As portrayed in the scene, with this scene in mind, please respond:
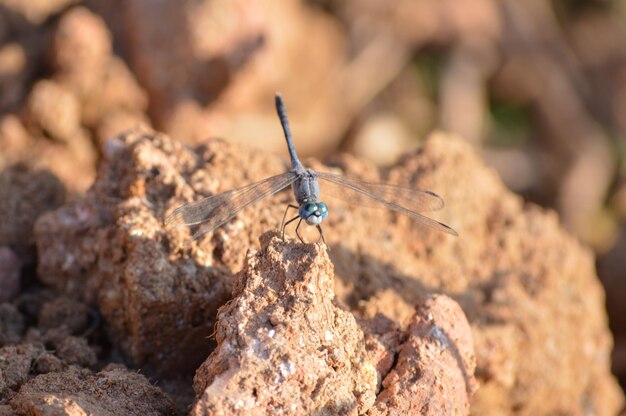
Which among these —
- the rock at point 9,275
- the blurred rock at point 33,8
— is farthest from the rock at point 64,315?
the blurred rock at point 33,8

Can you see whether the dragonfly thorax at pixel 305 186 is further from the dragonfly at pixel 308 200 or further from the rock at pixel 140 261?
the rock at pixel 140 261

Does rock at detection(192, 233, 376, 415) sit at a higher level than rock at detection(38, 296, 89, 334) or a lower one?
lower

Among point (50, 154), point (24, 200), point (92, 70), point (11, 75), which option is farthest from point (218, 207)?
point (11, 75)

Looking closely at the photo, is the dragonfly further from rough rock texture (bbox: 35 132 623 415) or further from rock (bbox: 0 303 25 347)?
rock (bbox: 0 303 25 347)

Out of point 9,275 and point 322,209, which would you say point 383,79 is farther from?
point 9,275

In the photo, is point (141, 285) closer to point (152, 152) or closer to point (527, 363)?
point (152, 152)

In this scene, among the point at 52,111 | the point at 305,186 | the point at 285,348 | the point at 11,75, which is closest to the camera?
the point at 285,348

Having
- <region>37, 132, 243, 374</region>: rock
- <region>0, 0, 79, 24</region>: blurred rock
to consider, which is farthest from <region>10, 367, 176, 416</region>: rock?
<region>0, 0, 79, 24</region>: blurred rock
